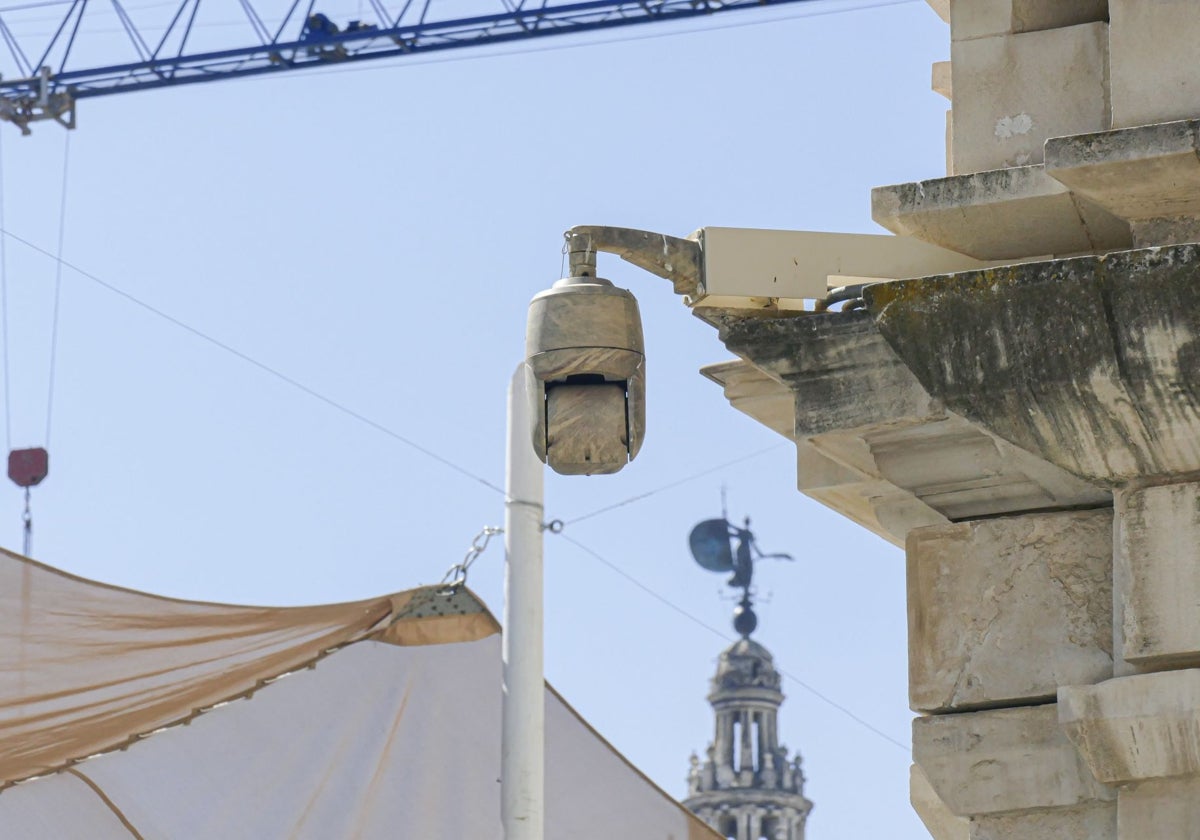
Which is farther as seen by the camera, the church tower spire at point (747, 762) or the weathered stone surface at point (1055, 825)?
the church tower spire at point (747, 762)

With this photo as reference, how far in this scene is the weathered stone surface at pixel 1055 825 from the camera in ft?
17.3

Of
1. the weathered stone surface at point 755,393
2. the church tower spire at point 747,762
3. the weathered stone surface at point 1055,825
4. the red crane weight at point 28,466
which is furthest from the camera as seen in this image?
the church tower spire at point 747,762

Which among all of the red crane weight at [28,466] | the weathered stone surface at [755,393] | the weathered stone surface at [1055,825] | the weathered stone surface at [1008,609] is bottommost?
the weathered stone surface at [1055,825]

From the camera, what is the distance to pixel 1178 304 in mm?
5059

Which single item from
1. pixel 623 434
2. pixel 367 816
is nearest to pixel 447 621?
pixel 367 816

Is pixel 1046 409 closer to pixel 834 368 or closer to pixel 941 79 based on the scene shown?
pixel 834 368

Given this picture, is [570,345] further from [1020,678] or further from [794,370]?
[1020,678]

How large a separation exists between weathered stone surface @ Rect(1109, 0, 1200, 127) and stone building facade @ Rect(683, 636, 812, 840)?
6537 centimetres

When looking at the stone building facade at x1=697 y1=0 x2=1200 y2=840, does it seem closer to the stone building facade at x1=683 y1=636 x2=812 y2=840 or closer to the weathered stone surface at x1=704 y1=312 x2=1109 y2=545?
the weathered stone surface at x1=704 y1=312 x2=1109 y2=545

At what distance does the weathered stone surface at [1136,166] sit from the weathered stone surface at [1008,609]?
72 centimetres

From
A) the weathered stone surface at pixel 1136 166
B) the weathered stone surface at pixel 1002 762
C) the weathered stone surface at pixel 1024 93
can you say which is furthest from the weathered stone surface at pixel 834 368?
the weathered stone surface at pixel 1002 762

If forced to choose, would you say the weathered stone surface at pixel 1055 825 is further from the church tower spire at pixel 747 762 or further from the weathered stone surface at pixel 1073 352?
the church tower spire at pixel 747 762

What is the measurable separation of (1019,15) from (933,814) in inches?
87.2

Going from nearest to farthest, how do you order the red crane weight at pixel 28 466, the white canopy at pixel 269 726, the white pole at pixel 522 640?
the white pole at pixel 522 640
the white canopy at pixel 269 726
the red crane weight at pixel 28 466
